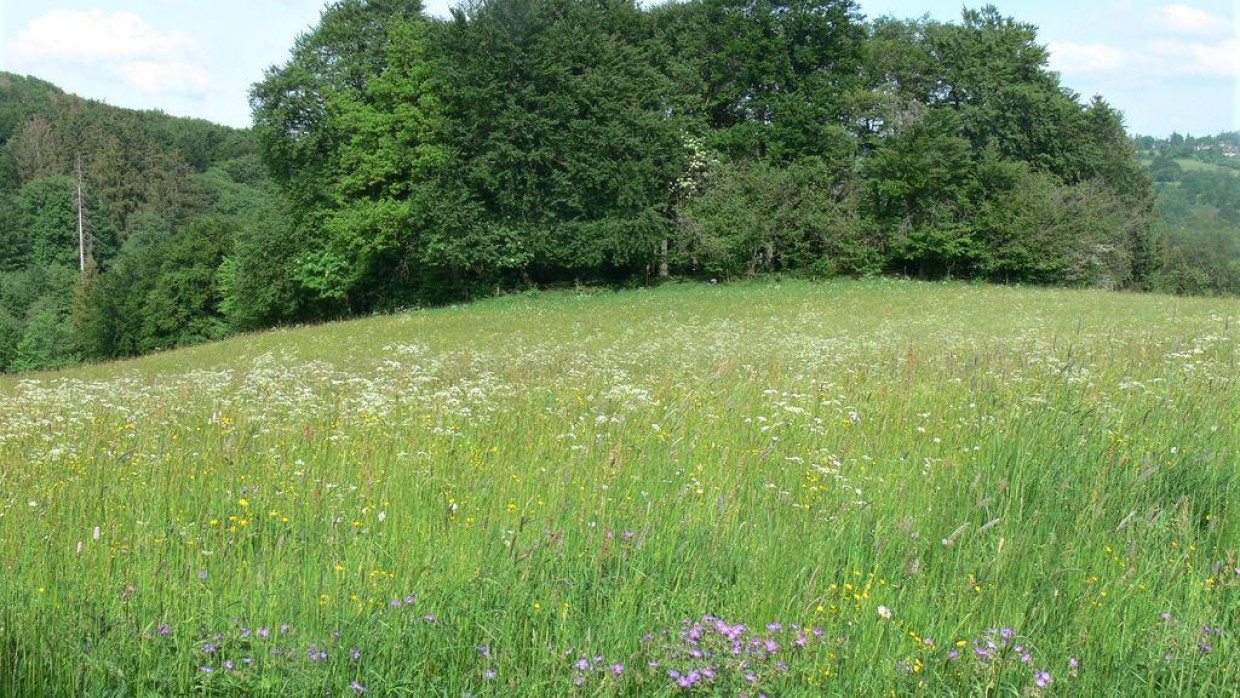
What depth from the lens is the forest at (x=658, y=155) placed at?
135ft

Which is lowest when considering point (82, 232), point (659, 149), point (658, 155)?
point (82, 232)

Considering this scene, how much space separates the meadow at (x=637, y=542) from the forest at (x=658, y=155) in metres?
34.8

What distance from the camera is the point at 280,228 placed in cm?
4875

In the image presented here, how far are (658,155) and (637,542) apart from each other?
40.7 metres

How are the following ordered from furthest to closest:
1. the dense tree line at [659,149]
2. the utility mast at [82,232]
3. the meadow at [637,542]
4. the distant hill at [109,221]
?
the utility mast at [82,232], the distant hill at [109,221], the dense tree line at [659,149], the meadow at [637,542]

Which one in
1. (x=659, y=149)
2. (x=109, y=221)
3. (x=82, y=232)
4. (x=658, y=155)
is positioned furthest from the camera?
(x=109, y=221)

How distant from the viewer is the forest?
41156 millimetres

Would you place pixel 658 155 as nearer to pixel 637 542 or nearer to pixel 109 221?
pixel 637 542

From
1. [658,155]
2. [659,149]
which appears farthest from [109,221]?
[659,149]

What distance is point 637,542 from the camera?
3865 mm

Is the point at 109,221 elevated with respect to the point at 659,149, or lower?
lower

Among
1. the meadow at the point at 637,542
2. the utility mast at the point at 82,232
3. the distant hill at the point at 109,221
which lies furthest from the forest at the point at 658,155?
the utility mast at the point at 82,232

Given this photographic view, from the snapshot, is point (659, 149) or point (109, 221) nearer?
point (659, 149)

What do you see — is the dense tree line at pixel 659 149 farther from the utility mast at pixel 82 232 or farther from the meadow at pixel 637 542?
the utility mast at pixel 82 232
